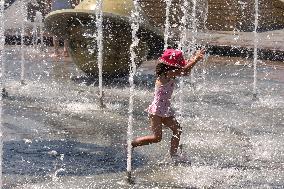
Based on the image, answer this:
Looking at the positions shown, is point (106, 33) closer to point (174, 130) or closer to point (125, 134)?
point (125, 134)

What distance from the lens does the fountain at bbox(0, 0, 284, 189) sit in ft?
16.5

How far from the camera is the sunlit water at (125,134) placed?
16.4 feet

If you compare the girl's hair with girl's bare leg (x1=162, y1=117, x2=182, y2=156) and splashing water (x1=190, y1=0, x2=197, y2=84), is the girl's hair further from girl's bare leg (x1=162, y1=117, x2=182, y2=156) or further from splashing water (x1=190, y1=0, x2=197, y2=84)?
splashing water (x1=190, y1=0, x2=197, y2=84)

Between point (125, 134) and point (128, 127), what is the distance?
0.27 m

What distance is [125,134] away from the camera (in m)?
6.52

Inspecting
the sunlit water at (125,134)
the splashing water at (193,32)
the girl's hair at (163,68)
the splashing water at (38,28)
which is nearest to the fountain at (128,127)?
the sunlit water at (125,134)

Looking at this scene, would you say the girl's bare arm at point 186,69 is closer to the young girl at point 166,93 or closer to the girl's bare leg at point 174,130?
the young girl at point 166,93

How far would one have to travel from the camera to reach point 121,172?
512 cm

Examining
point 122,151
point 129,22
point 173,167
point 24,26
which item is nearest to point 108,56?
point 129,22

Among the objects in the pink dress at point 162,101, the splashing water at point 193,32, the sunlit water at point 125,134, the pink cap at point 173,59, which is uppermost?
the pink cap at point 173,59

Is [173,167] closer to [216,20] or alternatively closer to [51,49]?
[51,49]

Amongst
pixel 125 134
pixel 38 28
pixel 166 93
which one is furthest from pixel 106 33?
pixel 38 28

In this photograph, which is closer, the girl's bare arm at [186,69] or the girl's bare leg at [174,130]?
the girl's bare arm at [186,69]

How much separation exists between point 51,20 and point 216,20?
8628 millimetres
